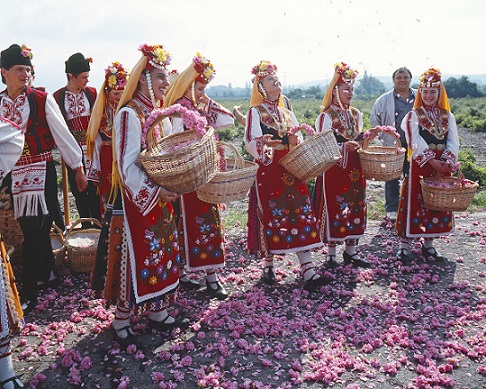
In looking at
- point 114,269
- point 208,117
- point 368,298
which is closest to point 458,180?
point 368,298

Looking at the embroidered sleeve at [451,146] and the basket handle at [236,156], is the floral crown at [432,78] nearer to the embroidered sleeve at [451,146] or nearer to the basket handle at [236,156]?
the embroidered sleeve at [451,146]

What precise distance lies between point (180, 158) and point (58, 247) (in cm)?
309

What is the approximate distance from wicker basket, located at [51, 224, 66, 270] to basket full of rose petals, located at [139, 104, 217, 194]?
99.1 inches

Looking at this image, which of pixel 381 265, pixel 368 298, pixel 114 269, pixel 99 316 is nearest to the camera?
pixel 114 269

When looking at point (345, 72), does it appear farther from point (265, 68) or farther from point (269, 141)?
point (269, 141)

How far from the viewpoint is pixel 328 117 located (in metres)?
5.29

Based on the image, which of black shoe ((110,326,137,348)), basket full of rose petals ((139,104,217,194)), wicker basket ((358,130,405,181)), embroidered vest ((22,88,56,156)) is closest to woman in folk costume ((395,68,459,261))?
wicker basket ((358,130,405,181))

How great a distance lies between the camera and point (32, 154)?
4.56 m

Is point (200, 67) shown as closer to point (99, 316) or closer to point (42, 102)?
point (42, 102)

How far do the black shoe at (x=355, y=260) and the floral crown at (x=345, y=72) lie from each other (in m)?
2.02

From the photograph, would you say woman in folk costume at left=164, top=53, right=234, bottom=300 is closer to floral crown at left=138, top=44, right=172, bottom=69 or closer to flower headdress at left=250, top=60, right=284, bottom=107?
flower headdress at left=250, top=60, right=284, bottom=107

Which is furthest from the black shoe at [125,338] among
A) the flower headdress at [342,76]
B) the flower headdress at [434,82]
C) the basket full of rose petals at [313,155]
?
the flower headdress at [434,82]

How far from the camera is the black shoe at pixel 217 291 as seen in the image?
4823mm

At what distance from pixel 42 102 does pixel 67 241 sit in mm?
1669
